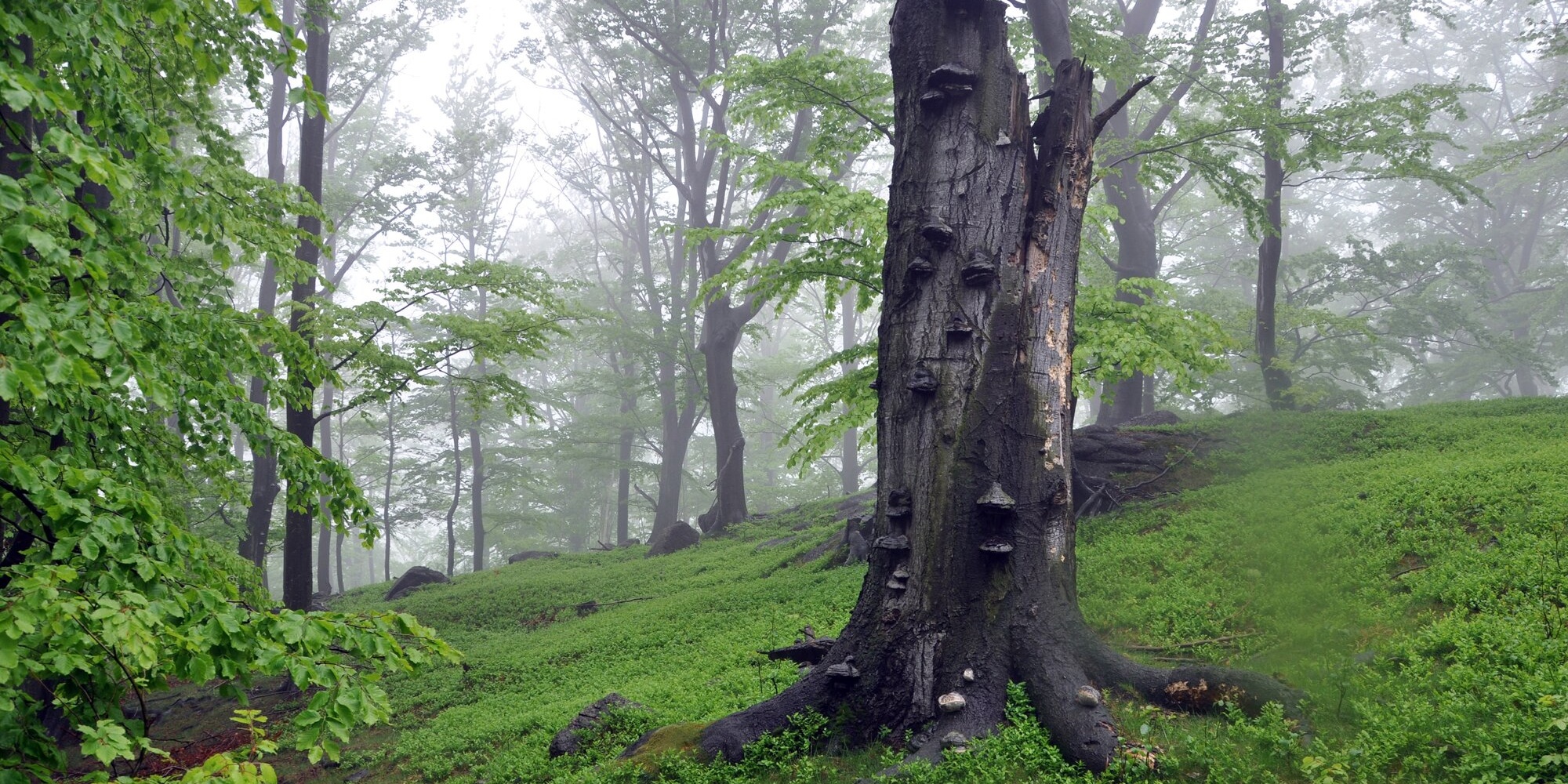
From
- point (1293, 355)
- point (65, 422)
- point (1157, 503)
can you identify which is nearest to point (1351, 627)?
point (1157, 503)

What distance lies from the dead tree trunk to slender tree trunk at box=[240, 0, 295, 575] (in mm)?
7363

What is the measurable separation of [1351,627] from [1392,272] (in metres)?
20.0

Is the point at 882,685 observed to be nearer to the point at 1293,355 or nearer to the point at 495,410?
the point at 1293,355

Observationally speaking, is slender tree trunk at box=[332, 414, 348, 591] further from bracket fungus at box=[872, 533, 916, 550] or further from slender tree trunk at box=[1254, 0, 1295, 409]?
slender tree trunk at box=[1254, 0, 1295, 409]

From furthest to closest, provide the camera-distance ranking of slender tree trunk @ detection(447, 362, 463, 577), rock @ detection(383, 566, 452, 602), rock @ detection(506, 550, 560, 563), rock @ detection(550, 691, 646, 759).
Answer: slender tree trunk @ detection(447, 362, 463, 577) → rock @ detection(506, 550, 560, 563) → rock @ detection(383, 566, 452, 602) → rock @ detection(550, 691, 646, 759)

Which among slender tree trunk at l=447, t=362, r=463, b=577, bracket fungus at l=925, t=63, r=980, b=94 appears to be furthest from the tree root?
slender tree trunk at l=447, t=362, r=463, b=577

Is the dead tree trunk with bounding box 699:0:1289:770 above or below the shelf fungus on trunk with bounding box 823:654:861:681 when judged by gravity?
above

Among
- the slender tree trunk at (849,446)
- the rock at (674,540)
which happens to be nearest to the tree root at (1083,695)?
the rock at (674,540)

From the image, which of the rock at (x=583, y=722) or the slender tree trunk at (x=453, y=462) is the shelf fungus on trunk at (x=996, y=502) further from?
the slender tree trunk at (x=453, y=462)

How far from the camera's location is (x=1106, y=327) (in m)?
7.67

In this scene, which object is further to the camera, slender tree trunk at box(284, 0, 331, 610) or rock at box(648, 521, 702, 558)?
rock at box(648, 521, 702, 558)

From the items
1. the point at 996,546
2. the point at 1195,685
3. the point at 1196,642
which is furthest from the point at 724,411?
the point at 1195,685

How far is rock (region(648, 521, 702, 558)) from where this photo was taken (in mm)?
19641

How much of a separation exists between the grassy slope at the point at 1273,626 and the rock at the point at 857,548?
1.31ft
